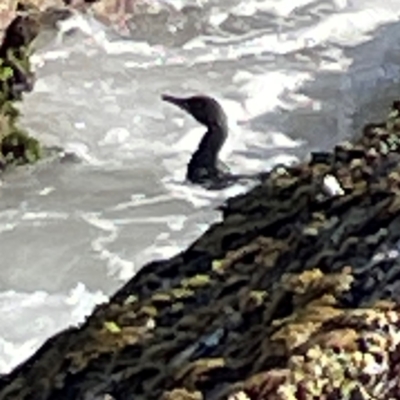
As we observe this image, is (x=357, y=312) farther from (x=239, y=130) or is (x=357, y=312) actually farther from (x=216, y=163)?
(x=239, y=130)

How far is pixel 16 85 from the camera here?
680 centimetres

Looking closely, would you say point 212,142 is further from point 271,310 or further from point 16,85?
point 271,310

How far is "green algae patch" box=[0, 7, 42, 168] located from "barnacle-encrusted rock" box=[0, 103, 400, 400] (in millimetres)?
3436

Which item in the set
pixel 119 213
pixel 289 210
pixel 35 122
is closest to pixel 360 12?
pixel 35 122

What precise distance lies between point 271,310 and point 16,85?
15.6 feet

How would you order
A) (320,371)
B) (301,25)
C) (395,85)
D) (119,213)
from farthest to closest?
(301,25) < (395,85) < (119,213) < (320,371)

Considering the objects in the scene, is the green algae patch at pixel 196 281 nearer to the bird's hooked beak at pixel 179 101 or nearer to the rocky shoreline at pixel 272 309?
the rocky shoreline at pixel 272 309

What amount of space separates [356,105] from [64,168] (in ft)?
5.36

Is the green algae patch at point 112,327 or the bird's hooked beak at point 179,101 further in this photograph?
the bird's hooked beak at point 179,101

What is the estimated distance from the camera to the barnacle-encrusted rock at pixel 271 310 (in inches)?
77.4

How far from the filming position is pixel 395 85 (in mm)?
7145

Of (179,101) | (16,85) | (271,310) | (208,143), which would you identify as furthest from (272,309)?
(16,85)

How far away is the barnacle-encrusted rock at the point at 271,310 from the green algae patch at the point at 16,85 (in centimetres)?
344

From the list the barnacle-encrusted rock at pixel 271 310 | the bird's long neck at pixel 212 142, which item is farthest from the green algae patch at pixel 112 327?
the bird's long neck at pixel 212 142
